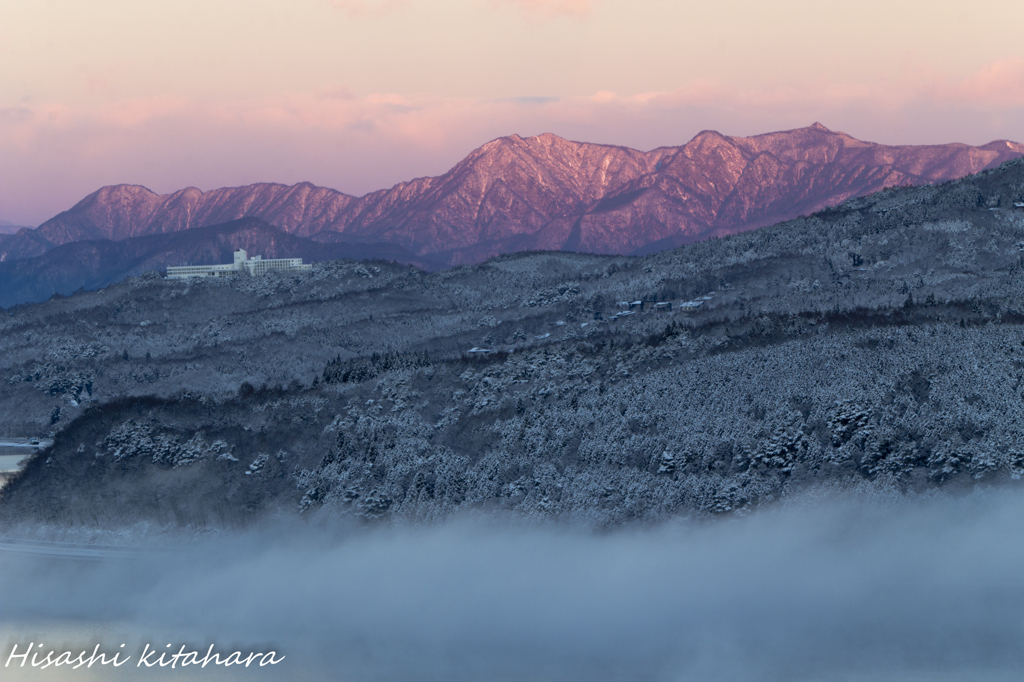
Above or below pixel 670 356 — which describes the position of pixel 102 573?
below

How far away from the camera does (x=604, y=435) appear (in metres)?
80.7

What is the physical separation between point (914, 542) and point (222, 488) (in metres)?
49.0

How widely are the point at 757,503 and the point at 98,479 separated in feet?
167

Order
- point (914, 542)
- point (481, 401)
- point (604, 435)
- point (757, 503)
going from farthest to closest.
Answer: point (481, 401) < point (604, 435) < point (757, 503) < point (914, 542)

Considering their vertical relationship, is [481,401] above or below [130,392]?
above

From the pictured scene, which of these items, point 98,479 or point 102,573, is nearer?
point 102,573

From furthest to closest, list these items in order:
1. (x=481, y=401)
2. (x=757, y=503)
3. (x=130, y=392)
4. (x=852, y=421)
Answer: (x=130, y=392) → (x=481, y=401) → (x=852, y=421) → (x=757, y=503)

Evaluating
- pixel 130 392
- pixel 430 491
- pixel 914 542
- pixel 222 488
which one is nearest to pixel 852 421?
pixel 914 542

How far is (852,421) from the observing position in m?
73.9

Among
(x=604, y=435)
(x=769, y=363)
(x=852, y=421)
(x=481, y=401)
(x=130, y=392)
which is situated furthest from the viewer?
(x=130, y=392)

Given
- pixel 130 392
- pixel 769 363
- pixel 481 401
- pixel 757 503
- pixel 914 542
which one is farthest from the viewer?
pixel 130 392

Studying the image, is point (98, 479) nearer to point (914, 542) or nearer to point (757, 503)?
point (757, 503)

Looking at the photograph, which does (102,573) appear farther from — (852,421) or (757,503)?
(852,421)

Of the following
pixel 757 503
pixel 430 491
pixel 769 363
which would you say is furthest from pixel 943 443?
pixel 430 491
